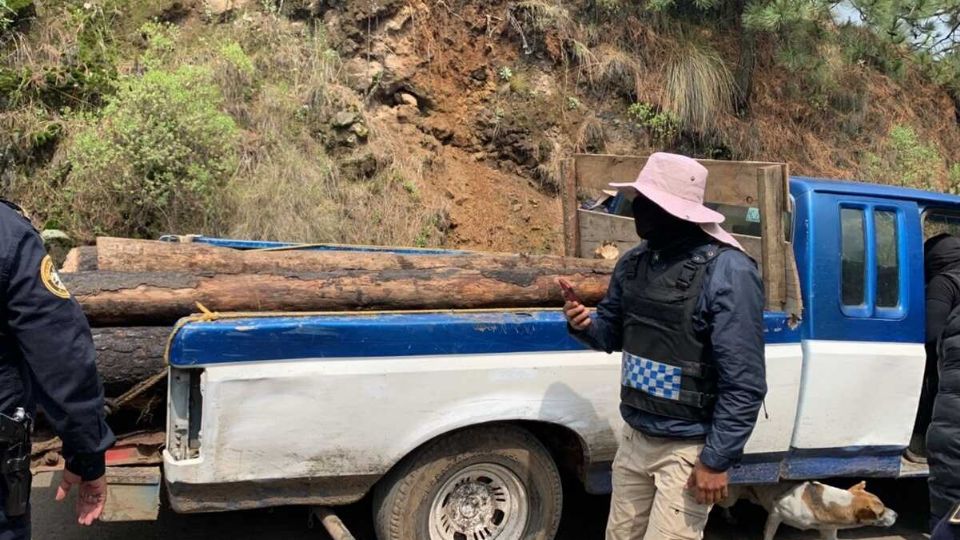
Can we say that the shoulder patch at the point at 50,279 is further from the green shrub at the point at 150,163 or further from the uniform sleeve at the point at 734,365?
the green shrub at the point at 150,163

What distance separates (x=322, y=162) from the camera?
8227 millimetres

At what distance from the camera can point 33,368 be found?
2092 mm

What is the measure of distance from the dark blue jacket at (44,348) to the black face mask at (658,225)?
191 cm

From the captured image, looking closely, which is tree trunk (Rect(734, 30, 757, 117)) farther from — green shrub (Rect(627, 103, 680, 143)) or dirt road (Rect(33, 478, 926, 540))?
dirt road (Rect(33, 478, 926, 540))

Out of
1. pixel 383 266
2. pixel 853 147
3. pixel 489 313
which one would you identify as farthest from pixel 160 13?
pixel 853 147

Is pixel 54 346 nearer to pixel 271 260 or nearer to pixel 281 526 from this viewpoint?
pixel 271 260

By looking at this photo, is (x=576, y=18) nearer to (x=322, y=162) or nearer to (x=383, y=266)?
(x=322, y=162)

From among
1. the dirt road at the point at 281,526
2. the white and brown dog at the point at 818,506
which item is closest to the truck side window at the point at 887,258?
the white and brown dog at the point at 818,506

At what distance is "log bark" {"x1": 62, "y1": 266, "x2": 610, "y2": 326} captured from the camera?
3.39 meters

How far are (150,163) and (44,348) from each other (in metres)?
5.33

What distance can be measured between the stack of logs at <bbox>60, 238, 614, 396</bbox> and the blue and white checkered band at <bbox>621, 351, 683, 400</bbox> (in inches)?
41.4

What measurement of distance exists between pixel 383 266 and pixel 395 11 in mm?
6210

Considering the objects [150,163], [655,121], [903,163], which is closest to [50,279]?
[150,163]

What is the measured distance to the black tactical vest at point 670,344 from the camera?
275 centimetres
